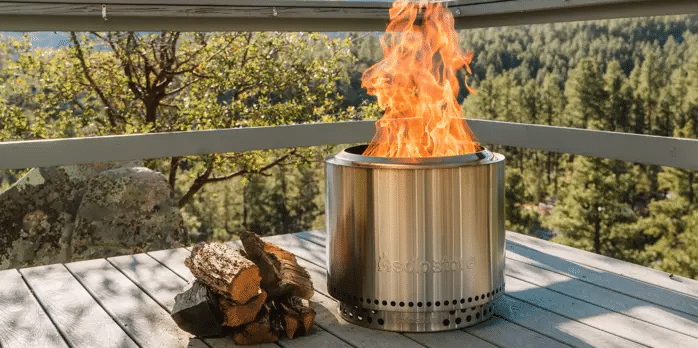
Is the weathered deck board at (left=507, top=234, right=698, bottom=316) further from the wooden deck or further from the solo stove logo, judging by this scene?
the solo stove logo

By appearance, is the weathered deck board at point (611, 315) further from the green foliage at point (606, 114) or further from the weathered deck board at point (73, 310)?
the green foliage at point (606, 114)

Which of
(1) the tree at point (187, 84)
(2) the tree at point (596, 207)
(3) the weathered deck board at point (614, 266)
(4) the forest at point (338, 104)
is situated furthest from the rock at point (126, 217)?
(2) the tree at point (596, 207)

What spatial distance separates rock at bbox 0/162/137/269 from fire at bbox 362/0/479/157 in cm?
420

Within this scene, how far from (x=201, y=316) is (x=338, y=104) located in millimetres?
8206

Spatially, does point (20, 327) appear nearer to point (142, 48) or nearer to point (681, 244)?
point (142, 48)

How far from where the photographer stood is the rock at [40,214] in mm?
5836

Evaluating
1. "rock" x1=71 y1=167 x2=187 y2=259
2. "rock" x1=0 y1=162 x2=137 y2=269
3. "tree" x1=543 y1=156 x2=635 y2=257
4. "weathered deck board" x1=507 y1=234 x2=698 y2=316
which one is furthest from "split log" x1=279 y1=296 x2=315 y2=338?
"tree" x1=543 y1=156 x2=635 y2=257

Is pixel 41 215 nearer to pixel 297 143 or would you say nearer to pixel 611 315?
pixel 297 143

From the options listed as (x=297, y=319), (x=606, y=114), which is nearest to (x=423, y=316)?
(x=297, y=319)

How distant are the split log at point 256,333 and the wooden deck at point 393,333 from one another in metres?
0.03

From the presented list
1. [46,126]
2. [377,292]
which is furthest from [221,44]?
[377,292]

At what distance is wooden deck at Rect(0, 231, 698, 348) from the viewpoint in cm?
197

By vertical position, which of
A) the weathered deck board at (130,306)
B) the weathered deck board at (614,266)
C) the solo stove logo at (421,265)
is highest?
the solo stove logo at (421,265)

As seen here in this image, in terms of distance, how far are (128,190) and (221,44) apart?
196 inches
